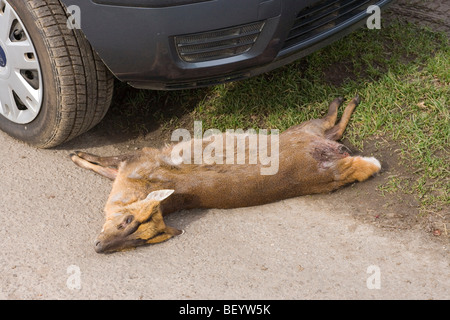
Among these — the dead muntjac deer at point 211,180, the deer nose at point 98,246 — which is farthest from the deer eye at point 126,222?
the deer nose at point 98,246

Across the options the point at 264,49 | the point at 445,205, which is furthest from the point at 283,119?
the point at 445,205

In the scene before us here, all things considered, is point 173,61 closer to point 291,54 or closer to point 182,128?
point 291,54

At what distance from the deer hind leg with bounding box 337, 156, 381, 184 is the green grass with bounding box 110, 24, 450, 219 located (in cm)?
14

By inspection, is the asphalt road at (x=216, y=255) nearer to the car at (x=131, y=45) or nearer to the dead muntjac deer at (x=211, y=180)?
the dead muntjac deer at (x=211, y=180)

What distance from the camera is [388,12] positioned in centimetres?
549

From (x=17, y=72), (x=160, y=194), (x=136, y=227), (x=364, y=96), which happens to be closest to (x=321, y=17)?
(x=364, y=96)

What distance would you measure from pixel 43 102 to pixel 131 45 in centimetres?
91

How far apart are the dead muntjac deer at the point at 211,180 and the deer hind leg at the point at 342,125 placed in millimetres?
119

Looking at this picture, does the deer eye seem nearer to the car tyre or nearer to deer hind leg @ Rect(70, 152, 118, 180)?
deer hind leg @ Rect(70, 152, 118, 180)

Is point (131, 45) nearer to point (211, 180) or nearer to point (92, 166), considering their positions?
point (211, 180)

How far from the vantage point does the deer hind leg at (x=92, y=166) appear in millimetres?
4422

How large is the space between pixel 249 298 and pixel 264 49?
148cm

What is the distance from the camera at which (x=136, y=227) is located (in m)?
3.88

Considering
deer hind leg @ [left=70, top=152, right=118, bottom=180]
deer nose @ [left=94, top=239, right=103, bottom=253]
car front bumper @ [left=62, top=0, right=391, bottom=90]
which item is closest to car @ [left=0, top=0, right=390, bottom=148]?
car front bumper @ [left=62, top=0, right=391, bottom=90]
